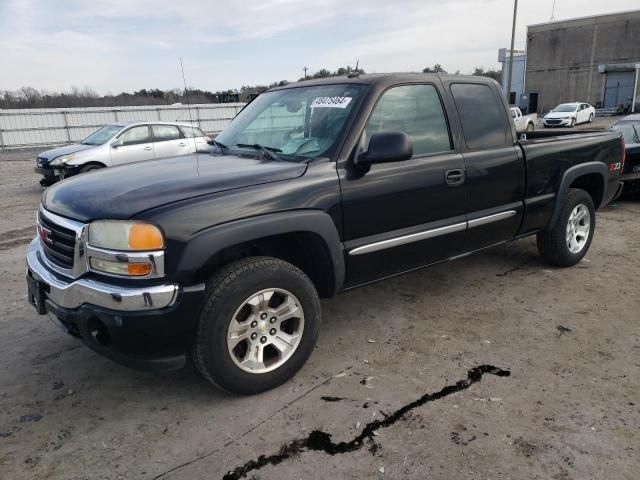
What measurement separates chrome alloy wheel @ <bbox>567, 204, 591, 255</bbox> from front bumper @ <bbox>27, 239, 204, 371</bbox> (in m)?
3.95

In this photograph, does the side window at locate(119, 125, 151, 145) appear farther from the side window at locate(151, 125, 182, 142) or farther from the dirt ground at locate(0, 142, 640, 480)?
the dirt ground at locate(0, 142, 640, 480)

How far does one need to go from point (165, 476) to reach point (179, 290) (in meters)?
0.88

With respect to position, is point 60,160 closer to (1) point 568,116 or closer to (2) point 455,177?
(2) point 455,177

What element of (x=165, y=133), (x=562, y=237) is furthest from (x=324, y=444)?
(x=165, y=133)

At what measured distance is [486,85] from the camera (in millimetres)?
4281

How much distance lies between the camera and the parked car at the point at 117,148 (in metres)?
10.4

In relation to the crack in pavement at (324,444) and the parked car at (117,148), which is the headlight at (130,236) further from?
the parked car at (117,148)

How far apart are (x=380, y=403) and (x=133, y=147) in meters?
9.73

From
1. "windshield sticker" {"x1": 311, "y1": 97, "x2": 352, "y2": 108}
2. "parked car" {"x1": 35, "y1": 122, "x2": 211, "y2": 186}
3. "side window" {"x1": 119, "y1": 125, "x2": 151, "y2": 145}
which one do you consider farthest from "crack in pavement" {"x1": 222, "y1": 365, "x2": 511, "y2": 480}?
"side window" {"x1": 119, "y1": 125, "x2": 151, "y2": 145}

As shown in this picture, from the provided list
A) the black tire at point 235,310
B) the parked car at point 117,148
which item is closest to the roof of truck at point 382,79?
the black tire at point 235,310

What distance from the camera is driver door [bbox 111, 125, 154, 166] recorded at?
10828mm

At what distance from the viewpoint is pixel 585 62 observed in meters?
49.3

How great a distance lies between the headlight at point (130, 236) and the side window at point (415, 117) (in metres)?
1.59

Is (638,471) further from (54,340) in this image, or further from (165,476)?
(54,340)
